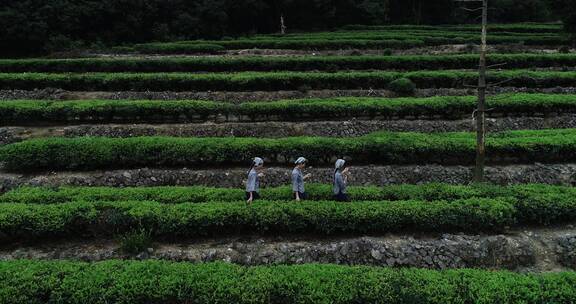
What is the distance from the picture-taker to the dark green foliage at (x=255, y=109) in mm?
19703

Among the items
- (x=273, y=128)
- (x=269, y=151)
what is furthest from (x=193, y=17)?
(x=269, y=151)

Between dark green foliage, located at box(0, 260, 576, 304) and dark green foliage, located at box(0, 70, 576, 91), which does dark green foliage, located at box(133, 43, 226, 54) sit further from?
dark green foliage, located at box(0, 260, 576, 304)

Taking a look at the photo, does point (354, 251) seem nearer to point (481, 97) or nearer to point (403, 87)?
point (481, 97)

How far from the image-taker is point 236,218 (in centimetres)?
1049

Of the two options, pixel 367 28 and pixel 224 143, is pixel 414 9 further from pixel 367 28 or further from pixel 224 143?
pixel 224 143

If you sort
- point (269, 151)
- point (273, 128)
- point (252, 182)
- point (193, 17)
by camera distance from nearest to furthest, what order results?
point (252, 182)
point (269, 151)
point (273, 128)
point (193, 17)

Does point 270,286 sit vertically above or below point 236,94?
below

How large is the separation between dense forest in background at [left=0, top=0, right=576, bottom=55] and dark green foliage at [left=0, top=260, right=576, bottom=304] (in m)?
36.7

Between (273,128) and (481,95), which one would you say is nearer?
(481,95)

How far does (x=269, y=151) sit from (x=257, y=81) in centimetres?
975

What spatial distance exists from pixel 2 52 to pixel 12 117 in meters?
23.6

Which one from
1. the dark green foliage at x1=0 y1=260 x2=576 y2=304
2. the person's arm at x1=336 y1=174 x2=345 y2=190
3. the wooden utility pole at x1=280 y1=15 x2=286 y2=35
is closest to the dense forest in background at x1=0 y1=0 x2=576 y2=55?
the wooden utility pole at x1=280 y1=15 x2=286 y2=35

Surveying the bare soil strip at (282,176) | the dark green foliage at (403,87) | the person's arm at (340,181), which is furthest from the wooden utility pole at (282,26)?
the person's arm at (340,181)

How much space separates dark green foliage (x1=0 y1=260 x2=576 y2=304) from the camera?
781 cm
